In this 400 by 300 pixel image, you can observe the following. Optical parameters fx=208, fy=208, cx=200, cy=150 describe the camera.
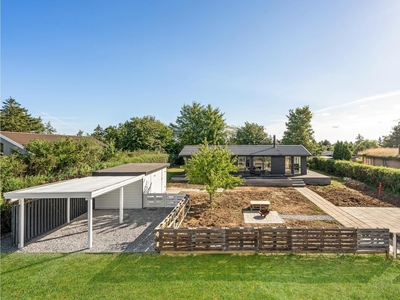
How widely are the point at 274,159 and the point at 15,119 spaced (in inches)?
2027

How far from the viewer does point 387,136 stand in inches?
2749

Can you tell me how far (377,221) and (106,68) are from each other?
67.9 ft

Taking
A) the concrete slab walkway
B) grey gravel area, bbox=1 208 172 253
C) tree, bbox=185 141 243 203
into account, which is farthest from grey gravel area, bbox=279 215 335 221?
grey gravel area, bbox=1 208 172 253

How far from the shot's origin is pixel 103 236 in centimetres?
832

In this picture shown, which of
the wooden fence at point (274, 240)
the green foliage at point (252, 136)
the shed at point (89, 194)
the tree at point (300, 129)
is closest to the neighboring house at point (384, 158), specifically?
the tree at point (300, 129)

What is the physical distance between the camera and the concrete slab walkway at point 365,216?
9578mm

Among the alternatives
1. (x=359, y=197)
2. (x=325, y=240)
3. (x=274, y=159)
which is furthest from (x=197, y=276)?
(x=274, y=159)

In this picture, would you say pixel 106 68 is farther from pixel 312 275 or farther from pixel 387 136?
pixel 387 136

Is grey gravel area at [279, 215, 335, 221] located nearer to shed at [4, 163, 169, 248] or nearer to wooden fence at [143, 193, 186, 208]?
wooden fence at [143, 193, 186, 208]

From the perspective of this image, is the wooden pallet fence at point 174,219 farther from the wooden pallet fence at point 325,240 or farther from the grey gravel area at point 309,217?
the grey gravel area at point 309,217

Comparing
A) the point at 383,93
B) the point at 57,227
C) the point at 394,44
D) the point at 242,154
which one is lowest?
the point at 57,227

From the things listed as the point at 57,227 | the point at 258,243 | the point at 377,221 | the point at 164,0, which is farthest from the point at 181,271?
the point at 164,0

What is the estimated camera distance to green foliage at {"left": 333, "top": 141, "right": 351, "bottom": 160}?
28000mm

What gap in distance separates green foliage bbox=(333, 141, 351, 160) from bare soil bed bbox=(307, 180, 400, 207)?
36.9 ft
